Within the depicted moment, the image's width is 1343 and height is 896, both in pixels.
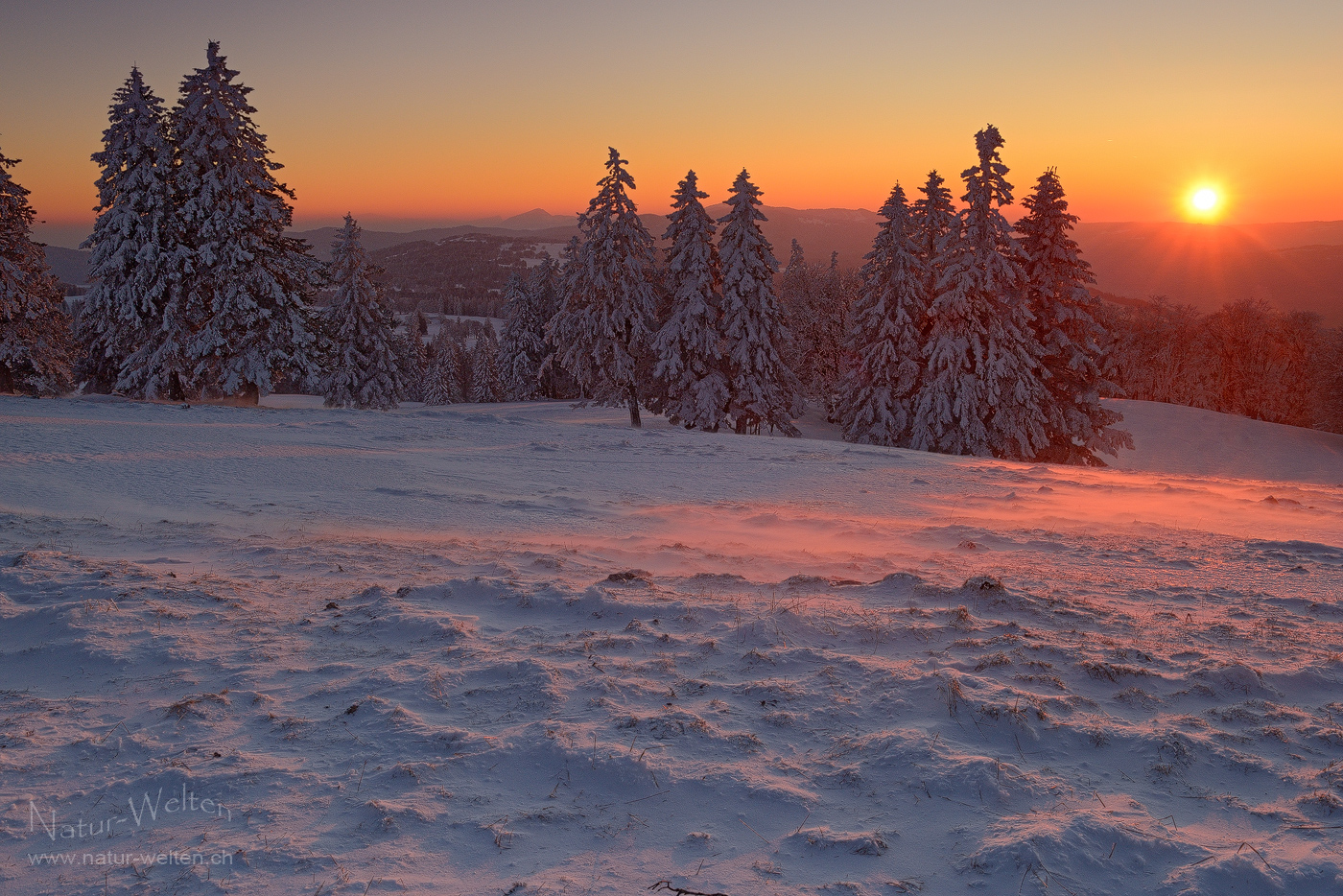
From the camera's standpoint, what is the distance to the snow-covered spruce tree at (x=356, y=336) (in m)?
39.3

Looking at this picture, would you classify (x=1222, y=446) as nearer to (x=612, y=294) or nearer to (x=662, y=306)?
(x=662, y=306)

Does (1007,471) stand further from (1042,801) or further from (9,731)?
(9,731)

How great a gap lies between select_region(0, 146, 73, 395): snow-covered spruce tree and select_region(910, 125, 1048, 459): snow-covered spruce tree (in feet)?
109

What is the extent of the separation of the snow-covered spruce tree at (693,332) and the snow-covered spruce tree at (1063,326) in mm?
12546

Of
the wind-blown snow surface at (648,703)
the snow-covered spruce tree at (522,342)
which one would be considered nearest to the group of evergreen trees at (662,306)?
the wind-blown snow surface at (648,703)

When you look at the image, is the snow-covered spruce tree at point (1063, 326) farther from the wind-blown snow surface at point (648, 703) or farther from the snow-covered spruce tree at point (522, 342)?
the snow-covered spruce tree at point (522, 342)

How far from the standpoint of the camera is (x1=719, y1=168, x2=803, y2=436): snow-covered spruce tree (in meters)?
29.6

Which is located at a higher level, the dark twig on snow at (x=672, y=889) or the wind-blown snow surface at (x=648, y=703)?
the wind-blown snow surface at (x=648, y=703)

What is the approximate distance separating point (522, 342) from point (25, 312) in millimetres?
32679

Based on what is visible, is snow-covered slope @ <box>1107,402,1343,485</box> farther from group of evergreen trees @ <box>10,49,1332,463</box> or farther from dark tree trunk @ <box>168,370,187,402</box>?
dark tree trunk @ <box>168,370,187,402</box>

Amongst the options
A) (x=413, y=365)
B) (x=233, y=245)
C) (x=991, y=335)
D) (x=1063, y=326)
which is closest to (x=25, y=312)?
(x=233, y=245)

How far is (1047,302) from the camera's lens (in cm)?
2866

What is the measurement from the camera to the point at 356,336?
132 ft

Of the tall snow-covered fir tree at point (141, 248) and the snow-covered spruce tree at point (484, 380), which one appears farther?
the snow-covered spruce tree at point (484, 380)
